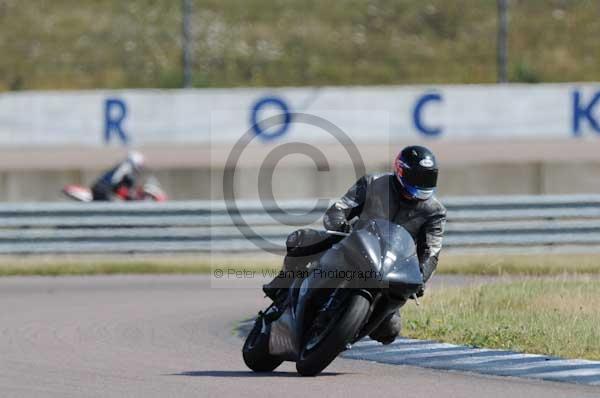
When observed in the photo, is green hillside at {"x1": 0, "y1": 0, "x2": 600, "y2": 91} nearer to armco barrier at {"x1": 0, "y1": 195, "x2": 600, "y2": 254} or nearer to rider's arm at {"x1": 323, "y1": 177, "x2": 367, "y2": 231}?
armco barrier at {"x1": 0, "y1": 195, "x2": 600, "y2": 254}

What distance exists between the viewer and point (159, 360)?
979 centimetres

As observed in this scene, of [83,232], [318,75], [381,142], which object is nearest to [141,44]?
[318,75]

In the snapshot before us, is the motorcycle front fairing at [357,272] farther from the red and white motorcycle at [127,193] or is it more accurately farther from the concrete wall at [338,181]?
the red and white motorcycle at [127,193]

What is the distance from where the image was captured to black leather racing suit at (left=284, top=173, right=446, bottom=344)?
29.2 ft

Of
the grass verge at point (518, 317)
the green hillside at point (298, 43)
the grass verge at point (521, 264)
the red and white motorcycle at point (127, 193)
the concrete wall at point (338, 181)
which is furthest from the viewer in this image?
the green hillside at point (298, 43)

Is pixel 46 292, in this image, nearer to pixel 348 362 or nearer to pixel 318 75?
pixel 348 362

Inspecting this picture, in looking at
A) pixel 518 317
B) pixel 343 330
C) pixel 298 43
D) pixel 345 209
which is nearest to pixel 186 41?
pixel 298 43

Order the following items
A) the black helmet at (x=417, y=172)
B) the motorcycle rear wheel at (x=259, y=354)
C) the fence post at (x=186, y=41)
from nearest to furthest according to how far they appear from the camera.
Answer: the black helmet at (x=417, y=172) → the motorcycle rear wheel at (x=259, y=354) → the fence post at (x=186, y=41)

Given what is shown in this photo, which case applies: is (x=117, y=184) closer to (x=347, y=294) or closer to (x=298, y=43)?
(x=298, y=43)

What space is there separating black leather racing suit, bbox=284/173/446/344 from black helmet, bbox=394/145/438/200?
0.11 metres

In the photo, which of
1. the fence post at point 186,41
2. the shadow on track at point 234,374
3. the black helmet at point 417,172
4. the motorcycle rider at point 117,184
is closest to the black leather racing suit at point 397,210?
the black helmet at point 417,172

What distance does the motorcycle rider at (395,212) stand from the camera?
881cm

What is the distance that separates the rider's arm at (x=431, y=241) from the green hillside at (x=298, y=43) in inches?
836

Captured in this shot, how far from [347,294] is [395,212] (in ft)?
2.40
